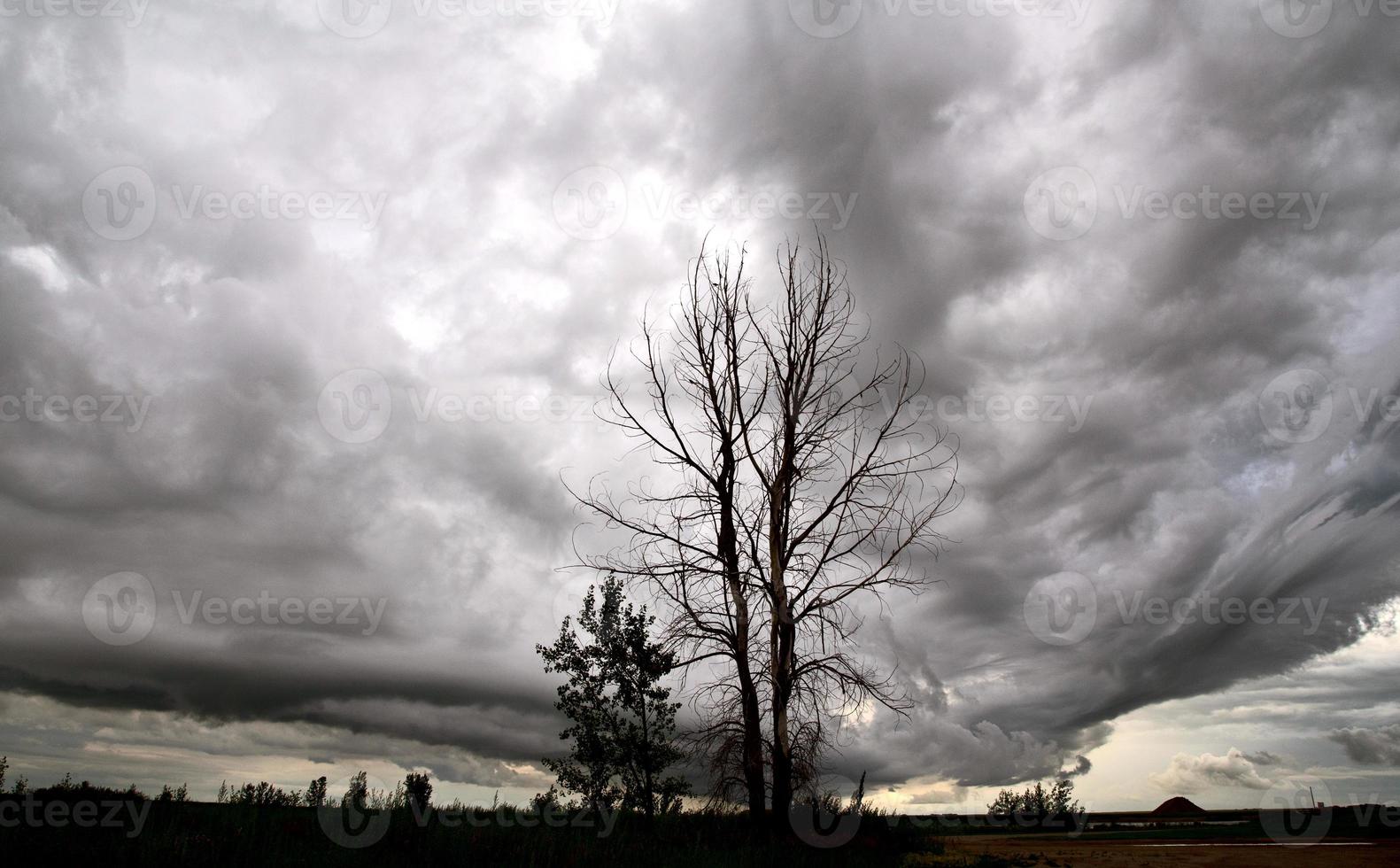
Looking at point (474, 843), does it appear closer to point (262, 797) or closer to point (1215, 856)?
point (262, 797)

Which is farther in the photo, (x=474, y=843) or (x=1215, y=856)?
(x=1215, y=856)

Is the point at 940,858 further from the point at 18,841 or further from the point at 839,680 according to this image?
the point at 18,841

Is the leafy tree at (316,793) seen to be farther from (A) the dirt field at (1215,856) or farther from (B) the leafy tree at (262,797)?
(A) the dirt field at (1215,856)

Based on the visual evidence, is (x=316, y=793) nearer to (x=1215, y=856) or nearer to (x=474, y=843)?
(x=474, y=843)

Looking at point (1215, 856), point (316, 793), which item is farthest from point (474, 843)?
point (1215, 856)

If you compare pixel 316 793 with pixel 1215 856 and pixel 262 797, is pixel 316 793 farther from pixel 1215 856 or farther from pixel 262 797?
pixel 1215 856

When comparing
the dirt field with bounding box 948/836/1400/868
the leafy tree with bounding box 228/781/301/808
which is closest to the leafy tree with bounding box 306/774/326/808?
the leafy tree with bounding box 228/781/301/808

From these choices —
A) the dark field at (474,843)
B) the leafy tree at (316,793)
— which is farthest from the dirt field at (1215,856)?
the leafy tree at (316,793)

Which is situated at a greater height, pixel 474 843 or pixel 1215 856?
pixel 474 843

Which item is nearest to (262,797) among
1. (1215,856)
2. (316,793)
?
(316,793)

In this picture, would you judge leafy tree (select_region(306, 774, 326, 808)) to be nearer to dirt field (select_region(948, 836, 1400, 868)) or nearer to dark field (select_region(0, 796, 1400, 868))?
dark field (select_region(0, 796, 1400, 868))

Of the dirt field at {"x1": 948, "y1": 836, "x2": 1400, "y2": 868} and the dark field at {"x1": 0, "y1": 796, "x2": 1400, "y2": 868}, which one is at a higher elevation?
the dark field at {"x1": 0, "y1": 796, "x2": 1400, "y2": 868}

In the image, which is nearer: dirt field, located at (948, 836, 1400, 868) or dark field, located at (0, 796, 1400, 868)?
dark field, located at (0, 796, 1400, 868)

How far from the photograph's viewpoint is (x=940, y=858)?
11742 millimetres
